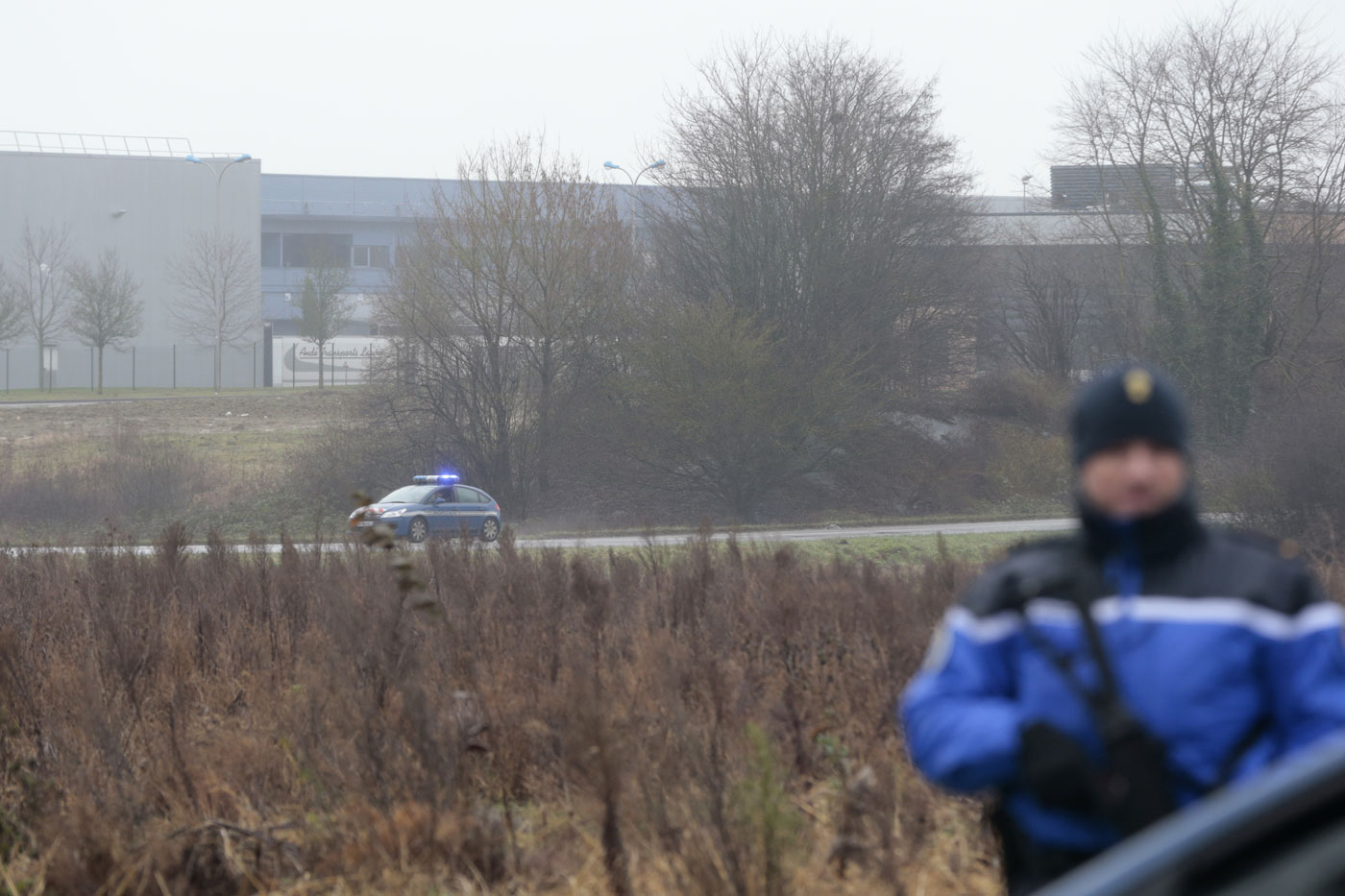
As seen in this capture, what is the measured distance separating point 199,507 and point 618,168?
46.1 ft

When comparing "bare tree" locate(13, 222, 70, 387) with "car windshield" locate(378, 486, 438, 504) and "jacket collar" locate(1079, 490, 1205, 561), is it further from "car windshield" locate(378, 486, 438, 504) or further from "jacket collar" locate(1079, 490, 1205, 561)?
"jacket collar" locate(1079, 490, 1205, 561)

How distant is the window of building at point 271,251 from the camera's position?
258 feet

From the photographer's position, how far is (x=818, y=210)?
113 feet

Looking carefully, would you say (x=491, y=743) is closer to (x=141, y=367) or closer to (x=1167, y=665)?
(x=1167, y=665)

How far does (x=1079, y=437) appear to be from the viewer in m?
2.32

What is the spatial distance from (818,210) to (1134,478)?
32958 millimetres

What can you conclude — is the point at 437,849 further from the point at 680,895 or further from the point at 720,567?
the point at 720,567

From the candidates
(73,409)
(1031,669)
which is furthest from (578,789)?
(73,409)

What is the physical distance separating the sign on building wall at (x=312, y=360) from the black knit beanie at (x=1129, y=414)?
5758 cm

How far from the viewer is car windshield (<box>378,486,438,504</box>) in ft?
86.0

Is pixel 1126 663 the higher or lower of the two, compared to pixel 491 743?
higher

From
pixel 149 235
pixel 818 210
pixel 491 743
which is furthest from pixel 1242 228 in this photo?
pixel 149 235

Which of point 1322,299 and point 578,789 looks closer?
point 578,789

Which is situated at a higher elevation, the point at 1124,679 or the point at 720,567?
the point at 1124,679
